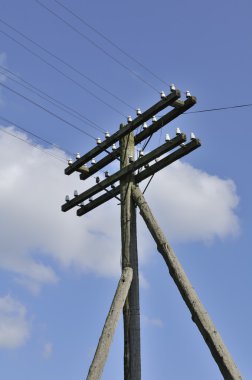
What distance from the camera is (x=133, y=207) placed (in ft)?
32.5

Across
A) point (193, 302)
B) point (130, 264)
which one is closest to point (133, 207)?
point (130, 264)

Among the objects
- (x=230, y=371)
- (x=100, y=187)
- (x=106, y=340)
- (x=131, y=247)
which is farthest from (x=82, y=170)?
(x=230, y=371)

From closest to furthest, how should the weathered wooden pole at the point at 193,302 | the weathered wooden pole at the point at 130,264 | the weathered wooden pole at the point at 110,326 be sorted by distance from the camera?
the weathered wooden pole at the point at 193,302 < the weathered wooden pole at the point at 110,326 < the weathered wooden pole at the point at 130,264

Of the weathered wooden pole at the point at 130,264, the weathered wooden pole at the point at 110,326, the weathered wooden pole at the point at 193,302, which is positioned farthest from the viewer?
Result: the weathered wooden pole at the point at 130,264

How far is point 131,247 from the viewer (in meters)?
9.54

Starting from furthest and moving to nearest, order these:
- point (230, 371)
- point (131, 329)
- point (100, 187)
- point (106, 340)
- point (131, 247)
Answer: point (100, 187)
point (131, 247)
point (131, 329)
point (106, 340)
point (230, 371)

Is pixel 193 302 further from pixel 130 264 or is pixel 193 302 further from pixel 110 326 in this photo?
pixel 130 264

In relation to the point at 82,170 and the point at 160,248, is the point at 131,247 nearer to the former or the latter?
the point at 160,248

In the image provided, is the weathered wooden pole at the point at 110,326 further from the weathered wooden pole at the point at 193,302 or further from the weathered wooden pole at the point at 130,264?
the weathered wooden pole at the point at 193,302

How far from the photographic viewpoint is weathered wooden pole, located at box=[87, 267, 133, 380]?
8.05 meters

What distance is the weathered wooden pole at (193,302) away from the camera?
305 inches

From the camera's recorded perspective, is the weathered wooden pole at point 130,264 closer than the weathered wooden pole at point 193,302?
No

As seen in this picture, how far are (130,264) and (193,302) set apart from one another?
144 centimetres

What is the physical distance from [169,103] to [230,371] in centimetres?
443
